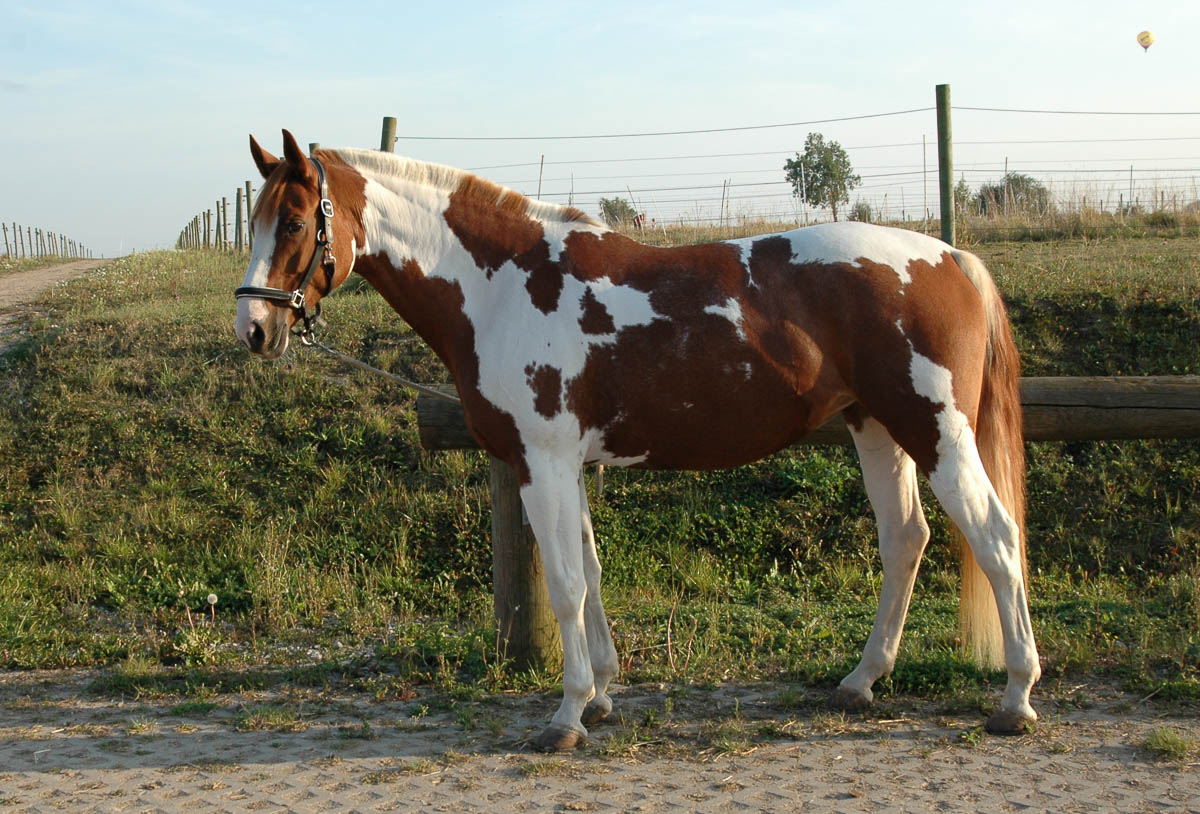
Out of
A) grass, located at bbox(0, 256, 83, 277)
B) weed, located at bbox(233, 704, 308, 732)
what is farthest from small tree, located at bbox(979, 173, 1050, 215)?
grass, located at bbox(0, 256, 83, 277)

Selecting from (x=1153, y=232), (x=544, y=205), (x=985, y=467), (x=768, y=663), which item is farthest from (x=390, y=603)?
(x=1153, y=232)

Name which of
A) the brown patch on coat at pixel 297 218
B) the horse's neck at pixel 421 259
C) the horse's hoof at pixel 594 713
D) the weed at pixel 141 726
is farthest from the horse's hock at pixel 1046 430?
the weed at pixel 141 726

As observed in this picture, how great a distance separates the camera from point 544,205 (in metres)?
4.41

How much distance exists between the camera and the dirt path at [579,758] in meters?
3.44

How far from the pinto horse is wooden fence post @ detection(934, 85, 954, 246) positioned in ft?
19.3

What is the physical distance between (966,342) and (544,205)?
6.23 feet

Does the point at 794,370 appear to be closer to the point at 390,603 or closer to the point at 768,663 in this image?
the point at 768,663

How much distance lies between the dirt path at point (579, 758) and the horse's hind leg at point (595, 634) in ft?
0.39

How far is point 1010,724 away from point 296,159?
366cm

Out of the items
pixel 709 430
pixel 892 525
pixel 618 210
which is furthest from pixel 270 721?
pixel 618 210

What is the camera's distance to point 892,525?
4617 millimetres

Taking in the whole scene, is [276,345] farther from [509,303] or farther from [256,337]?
[509,303]

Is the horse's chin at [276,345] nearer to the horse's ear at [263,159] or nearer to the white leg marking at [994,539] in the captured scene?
the horse's ear at [263,159]

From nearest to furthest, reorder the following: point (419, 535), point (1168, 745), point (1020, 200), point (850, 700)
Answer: point (1168, 745)
point (850, 700)
point (419, 535)
point (1020, 200)
